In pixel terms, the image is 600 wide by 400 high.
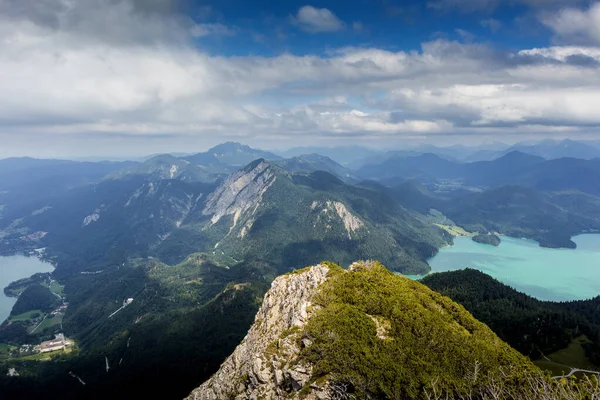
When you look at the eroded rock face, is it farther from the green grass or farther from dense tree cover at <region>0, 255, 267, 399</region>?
dense tree cover at <region>0, 255, 267, 399</region>

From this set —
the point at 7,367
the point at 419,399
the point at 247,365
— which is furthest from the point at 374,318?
the point at 7,367

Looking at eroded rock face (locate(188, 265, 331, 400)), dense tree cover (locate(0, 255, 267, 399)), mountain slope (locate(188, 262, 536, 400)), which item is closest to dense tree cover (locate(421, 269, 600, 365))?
mountain slope (locate(188, 262, 536, 400))

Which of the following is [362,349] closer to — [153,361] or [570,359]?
[570,359]

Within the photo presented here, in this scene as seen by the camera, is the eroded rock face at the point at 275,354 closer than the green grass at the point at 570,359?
Yes

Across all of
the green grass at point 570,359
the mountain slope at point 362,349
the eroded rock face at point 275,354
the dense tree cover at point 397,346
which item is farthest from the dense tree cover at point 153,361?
the green grass at point 570,359

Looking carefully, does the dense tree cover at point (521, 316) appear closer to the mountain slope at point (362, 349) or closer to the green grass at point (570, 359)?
the green grass at point (570, 359)

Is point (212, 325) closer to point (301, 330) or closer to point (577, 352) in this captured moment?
point (301, 330)

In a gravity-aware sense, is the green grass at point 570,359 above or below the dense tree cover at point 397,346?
below
